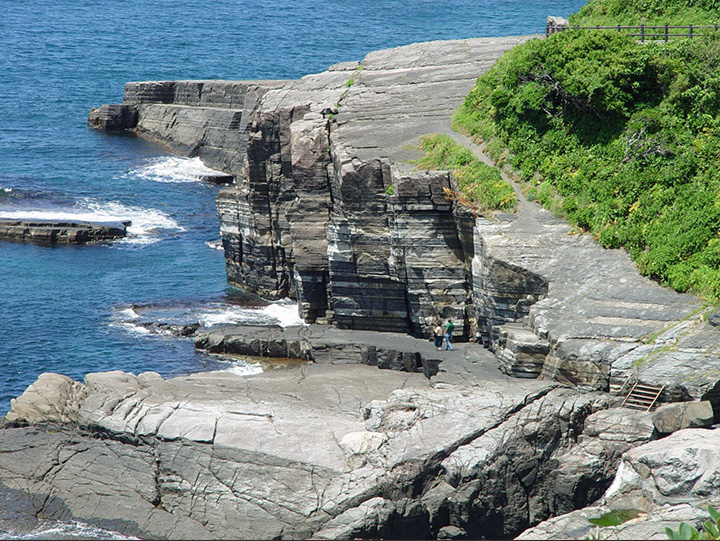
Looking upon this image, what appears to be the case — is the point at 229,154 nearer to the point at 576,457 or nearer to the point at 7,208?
the point at 7,208

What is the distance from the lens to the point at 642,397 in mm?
33812

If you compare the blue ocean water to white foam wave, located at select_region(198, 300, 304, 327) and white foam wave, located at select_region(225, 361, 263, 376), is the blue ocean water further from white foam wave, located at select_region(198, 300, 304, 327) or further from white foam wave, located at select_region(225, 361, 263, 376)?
white foam wave, located at select_region(198, 300, 304, 327)

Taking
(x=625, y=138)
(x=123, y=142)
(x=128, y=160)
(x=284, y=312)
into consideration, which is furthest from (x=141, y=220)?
(x=625, y=138)

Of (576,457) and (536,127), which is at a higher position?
(536,127)

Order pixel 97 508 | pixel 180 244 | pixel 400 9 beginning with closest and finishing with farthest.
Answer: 1. pixel 97 508
2. pixel 180 244
3. pixel 400 9

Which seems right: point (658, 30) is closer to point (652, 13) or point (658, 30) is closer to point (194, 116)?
point (652, 13)

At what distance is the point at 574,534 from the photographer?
29.0 m

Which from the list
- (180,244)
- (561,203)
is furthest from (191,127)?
(561,203)

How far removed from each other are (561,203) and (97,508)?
23.1m

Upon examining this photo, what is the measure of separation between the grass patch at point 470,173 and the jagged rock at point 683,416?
557 inches

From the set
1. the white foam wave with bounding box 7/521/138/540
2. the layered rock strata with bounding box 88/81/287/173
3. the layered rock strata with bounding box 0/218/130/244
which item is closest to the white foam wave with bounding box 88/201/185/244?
the layered rock strata with bounding box 0/218/130/244

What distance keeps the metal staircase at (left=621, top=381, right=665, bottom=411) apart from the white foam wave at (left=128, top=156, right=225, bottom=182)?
57.4 m

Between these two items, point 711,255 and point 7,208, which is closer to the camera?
point 711,255

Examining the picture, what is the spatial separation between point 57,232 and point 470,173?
113 ft
